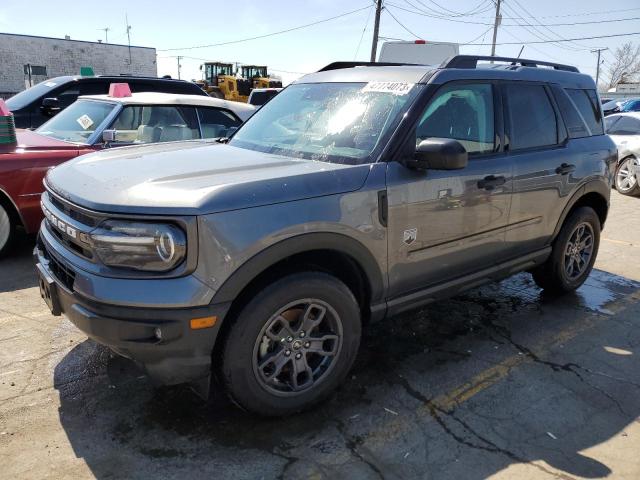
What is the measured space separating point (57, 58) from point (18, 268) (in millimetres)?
46046

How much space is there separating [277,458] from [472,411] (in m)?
1.18

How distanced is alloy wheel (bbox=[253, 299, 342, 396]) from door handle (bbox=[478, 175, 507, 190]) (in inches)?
55.4

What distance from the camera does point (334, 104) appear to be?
3.62 m

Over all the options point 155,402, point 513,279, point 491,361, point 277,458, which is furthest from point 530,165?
point 155,402

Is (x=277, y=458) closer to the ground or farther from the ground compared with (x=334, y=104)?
closer to the ground

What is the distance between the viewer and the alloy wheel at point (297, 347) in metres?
2.83

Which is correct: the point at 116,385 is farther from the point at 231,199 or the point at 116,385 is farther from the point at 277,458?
the point at 231,199

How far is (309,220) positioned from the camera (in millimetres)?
2740

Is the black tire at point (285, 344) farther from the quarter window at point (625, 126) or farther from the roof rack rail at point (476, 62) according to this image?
the quarter window at point (625, 126)

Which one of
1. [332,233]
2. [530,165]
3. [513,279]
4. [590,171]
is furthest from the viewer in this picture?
[513,279]


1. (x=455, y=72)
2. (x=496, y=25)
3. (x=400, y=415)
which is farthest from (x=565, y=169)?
(x=496, y=25)

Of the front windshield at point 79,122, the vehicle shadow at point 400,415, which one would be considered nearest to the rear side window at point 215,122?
the front windshield at point 79,122

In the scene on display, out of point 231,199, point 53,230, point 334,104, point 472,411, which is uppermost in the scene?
point 334,104

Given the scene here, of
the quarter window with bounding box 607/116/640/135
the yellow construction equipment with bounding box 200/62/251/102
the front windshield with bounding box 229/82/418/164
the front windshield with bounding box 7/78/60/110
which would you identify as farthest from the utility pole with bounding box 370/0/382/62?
the front windshield with bounding box 229/82/418/164
